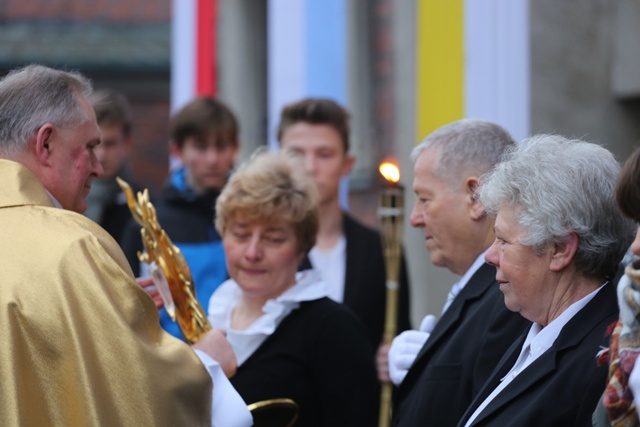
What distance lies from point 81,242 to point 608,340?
1389mm

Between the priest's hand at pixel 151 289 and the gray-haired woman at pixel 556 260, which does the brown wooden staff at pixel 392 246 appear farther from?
the gray-haired woman at pixel 556 260

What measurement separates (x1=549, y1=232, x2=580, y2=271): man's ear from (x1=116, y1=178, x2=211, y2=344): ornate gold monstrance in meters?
1.46

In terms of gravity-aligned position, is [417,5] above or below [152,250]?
above

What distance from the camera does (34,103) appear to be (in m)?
3.79

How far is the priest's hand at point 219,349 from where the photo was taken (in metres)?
4.20

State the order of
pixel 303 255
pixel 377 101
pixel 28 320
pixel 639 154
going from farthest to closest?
pixel 377 101
pixel 303 255
pixel 28 320
pixel 639 154

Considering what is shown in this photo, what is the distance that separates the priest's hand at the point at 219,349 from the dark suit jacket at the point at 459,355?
53 cm

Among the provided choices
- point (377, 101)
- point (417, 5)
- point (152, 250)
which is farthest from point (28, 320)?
point (377, 101)

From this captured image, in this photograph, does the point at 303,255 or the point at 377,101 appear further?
the point at 377,101

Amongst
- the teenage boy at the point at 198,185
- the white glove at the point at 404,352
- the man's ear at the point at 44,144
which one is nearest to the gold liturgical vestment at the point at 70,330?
the man's ear at the point at 44,144

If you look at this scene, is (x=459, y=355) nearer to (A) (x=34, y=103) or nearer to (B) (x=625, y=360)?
(B) (x=625, y=360)

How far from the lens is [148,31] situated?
61.1ft

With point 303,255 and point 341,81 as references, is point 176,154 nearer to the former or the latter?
point 303,255

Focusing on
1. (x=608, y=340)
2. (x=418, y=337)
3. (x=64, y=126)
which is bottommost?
(x=418, y=337)
